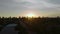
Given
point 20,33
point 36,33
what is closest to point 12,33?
point 20,33

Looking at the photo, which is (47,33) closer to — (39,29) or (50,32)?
(50,32)

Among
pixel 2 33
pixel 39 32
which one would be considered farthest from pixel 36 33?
pixel 2 33

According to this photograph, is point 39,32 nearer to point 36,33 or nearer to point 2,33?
point 36,33

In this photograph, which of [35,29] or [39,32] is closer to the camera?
[39,32]

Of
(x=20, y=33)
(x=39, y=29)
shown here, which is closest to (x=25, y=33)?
(x=20, y=33)

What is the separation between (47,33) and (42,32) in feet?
3.72

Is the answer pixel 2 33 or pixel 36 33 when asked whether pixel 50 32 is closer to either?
pixel 36 33

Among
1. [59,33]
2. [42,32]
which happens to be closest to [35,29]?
[42,32]

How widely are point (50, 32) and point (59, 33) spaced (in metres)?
1.80

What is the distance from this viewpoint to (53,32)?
3544cm

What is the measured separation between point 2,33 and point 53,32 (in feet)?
29.4

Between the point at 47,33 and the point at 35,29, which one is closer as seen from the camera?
the point at 47,33

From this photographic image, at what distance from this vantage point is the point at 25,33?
35562mm

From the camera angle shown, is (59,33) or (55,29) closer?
(59,33)
